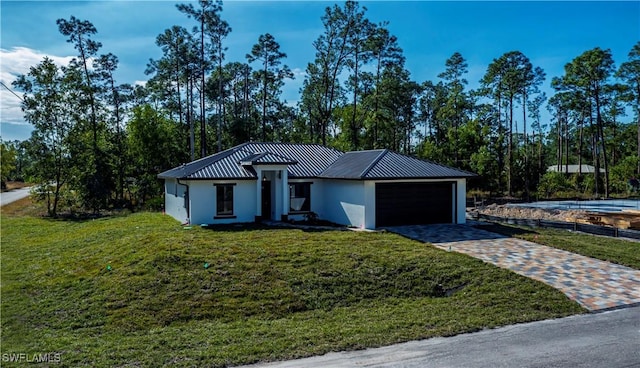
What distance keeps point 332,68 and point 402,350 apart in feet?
106

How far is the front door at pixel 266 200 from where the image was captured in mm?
20531

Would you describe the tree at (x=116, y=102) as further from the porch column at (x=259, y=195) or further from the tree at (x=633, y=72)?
the tree at (x=633, y=72)

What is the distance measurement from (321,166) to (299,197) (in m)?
2.35

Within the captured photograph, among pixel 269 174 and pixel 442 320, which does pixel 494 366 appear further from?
pixel 269 174

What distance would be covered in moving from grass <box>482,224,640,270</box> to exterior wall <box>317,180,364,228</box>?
5.69 meters

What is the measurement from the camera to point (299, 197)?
20750 mm

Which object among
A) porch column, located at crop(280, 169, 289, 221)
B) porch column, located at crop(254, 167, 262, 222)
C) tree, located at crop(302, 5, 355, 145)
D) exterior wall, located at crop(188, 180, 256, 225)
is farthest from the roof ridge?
tree, located at crop(302, 5, 355, 145)

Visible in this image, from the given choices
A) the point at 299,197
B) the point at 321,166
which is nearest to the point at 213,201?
the point at 299,197

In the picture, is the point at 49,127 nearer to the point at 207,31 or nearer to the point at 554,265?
the point at 207,31

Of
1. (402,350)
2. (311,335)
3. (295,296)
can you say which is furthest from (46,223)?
(402,350)

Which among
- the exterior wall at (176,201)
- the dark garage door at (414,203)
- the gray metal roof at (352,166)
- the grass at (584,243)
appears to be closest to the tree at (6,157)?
the exterior wall at (176,201)

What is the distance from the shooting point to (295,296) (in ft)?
32.0

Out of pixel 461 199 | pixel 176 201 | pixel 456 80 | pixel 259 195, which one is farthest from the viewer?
pixel 456 80

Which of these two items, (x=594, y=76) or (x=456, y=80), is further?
(x=456, y=80)
